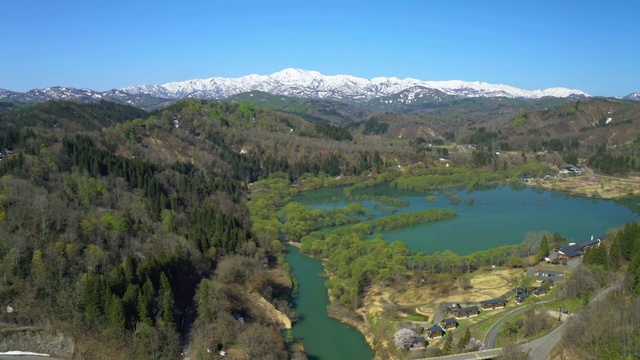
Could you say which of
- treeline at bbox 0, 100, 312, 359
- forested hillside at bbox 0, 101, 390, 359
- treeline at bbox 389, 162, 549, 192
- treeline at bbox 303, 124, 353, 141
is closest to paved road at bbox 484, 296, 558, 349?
forested hillside at bbox 0, 101, 390, 359

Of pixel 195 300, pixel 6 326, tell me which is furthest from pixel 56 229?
pixel 195 300

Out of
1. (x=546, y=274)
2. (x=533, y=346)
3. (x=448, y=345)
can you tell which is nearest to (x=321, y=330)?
(x=448, y=345)

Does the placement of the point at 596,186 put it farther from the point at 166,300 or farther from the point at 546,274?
the point at 166,300

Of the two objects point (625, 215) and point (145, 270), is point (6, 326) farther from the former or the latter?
point (625, 215)

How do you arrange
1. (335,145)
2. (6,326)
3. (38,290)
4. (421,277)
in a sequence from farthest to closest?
1. (335,145)
2. (421,277)
3. (38,290)
4. (6,326)

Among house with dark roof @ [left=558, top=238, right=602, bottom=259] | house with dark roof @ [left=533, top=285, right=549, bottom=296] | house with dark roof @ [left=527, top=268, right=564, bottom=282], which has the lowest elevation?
house with dark roof @ [left=533, top=285, right=549, bottom=296]

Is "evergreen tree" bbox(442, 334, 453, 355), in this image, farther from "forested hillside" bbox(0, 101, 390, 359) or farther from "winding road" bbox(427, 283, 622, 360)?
"forested hillside" bbox(0, 101, 390, 359)
